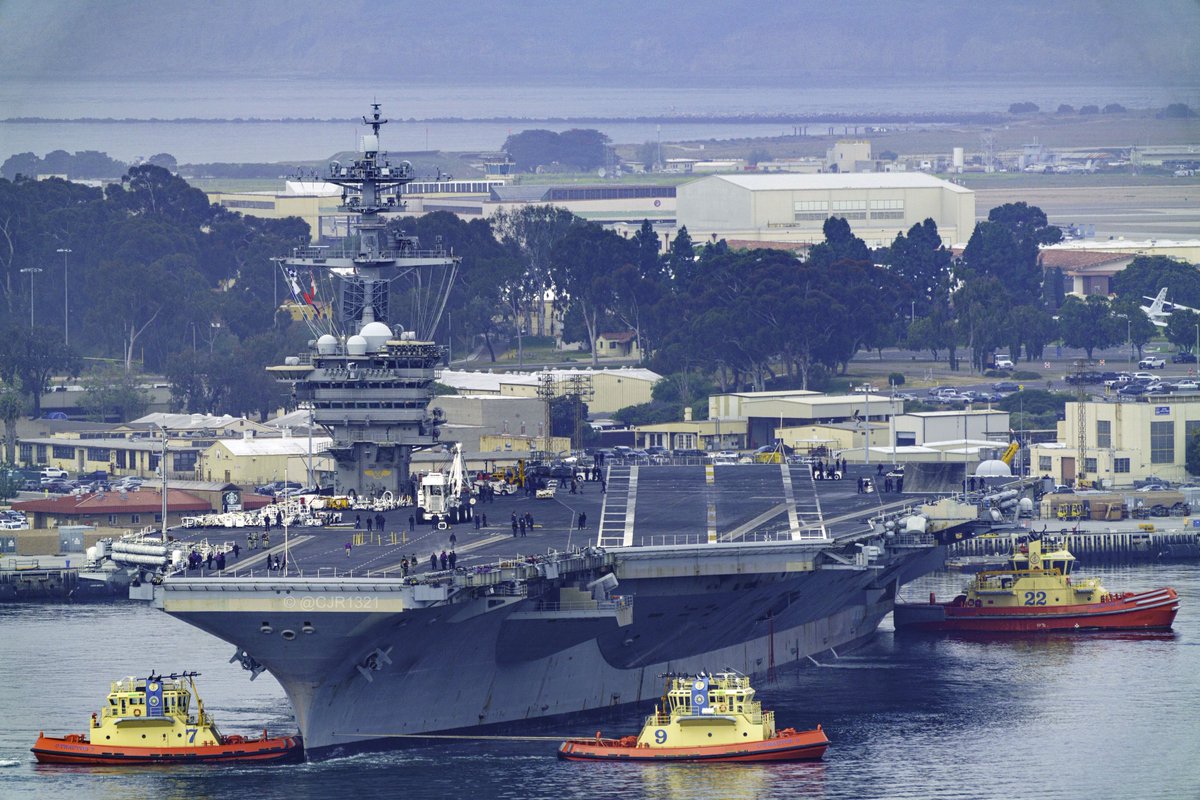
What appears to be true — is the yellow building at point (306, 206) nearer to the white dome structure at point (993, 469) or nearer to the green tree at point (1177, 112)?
the green tree at point (1177, 112)

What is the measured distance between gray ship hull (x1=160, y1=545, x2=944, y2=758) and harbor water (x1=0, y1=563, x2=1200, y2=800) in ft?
2.82

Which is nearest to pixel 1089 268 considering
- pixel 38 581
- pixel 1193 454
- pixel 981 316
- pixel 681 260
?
pixel 981 316

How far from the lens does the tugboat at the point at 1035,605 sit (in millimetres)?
74312

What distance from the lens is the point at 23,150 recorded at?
188500mm

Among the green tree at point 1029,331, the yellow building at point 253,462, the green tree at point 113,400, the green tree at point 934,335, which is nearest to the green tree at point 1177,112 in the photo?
the green tree at point 1029,331

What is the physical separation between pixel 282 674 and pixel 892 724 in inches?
516

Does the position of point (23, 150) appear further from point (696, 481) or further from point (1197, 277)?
point (696, 481)

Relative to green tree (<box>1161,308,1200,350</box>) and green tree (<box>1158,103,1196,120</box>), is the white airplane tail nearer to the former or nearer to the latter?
green tree (<box>1161,308,1200,350</box>)

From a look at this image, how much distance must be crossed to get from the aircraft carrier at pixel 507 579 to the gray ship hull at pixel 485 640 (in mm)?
43

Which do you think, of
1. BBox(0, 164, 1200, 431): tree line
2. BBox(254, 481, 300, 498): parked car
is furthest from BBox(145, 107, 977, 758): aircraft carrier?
BBox(0, 164, 1200, 431): tree line

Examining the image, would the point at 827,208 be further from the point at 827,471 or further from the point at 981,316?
the point at 827,471

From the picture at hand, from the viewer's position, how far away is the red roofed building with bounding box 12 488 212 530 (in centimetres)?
9138

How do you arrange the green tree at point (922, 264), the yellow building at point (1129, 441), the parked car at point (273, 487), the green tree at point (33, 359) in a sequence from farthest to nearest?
the green tree at point (922, 264)
the green tree at point (33, 359)
the yellow building at point (1129, 441)
the parked car at point (273, 487)

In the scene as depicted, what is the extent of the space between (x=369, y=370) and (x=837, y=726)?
1519cm
